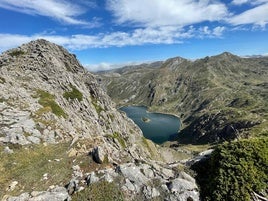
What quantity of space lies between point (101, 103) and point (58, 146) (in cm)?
8254

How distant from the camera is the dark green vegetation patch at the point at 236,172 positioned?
19.5 metres

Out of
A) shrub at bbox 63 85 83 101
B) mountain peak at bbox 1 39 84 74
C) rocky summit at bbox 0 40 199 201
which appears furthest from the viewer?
mountain peak at bbox 1 39 84 74

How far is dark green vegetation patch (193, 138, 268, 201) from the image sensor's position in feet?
64.1

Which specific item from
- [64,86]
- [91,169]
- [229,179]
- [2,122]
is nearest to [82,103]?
[64,86]

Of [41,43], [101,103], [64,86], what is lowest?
[101,103]

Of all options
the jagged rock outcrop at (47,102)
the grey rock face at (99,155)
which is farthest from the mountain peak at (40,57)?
the grey rock face at (99,155)

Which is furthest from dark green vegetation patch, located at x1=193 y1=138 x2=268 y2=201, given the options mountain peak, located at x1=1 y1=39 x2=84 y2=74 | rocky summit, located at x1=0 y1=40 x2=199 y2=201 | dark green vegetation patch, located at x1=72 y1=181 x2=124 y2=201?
mountain peak, located at x1=1 y1=39 x2=84 y2=74

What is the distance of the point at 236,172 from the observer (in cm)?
2022

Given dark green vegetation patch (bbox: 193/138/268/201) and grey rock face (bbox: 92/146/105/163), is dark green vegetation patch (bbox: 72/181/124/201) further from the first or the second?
dark green vegetation patch (bbox: 193/138/268/201)

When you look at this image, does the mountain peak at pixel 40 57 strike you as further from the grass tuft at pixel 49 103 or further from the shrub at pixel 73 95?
the grass tuft at pixel 49 103

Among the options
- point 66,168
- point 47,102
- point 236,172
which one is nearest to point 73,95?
point 47,102

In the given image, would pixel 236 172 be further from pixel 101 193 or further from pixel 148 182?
pixel 101 193

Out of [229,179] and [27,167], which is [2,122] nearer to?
[27,167]

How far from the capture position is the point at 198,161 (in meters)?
23.9
